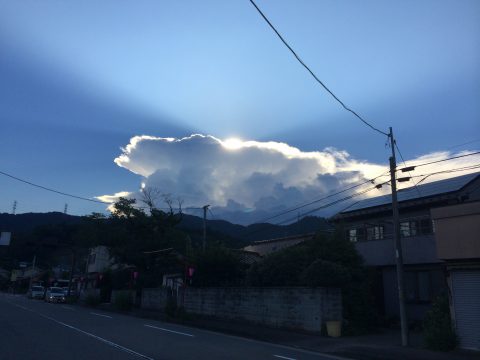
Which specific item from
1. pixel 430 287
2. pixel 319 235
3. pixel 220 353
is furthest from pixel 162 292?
pixel 220 353

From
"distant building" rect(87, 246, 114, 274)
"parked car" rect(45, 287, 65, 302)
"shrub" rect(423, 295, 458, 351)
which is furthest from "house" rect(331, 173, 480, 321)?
"distant building" rect(87, 246, 114, 274)

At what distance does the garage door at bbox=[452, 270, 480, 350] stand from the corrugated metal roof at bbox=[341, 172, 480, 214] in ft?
30.0

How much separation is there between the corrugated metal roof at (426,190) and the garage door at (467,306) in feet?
30.0

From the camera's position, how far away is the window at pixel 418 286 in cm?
2228

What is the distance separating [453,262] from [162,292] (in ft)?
76.6

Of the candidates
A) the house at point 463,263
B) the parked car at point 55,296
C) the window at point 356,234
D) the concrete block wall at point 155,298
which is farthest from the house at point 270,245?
the parked car at point 55,296

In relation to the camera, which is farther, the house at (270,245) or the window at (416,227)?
the house at (270,245)

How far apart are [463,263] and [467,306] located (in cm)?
139

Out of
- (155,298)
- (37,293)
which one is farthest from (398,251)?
(37,293)

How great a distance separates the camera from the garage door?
45.6 feet

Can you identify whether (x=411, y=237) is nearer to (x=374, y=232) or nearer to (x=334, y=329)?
(x=374, y=232)

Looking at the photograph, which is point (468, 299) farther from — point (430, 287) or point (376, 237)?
point (376, 237)

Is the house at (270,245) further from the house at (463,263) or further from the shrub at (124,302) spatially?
the house at (463,263)

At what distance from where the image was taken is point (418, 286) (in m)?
22.8
